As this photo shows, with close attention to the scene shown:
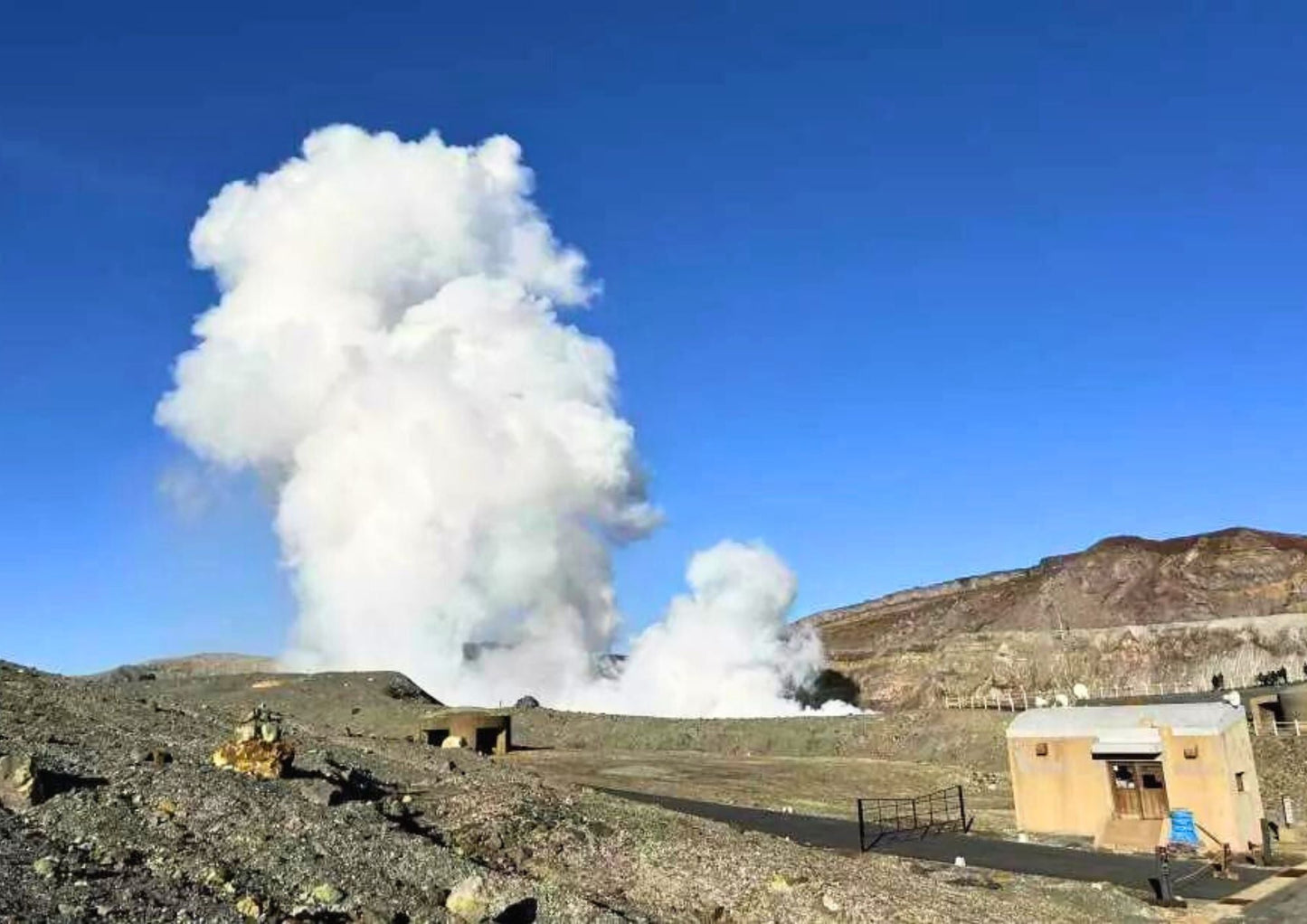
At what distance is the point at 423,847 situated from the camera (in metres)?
16.4

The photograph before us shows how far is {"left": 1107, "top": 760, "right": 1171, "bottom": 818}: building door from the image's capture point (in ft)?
95.2

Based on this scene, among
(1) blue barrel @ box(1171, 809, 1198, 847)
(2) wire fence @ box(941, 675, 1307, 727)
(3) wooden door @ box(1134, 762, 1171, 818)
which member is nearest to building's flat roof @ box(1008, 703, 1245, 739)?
(3) wooden door @ box(1134, 762, 1171, 818)

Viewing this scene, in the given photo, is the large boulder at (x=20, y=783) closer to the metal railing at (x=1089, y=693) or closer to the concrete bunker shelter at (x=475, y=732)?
the concrete bunker shelter at (x=475, y=732)

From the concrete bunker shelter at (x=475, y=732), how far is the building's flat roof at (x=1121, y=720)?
22982mm

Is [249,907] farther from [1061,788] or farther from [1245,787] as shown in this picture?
[1245,787]

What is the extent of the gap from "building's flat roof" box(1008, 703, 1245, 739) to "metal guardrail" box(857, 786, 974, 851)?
3269 mm

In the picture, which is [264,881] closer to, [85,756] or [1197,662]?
[85,756]

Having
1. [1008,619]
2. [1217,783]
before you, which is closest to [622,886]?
[1217,783]

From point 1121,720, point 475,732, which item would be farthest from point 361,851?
point 475,732

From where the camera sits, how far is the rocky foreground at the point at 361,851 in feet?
42.3

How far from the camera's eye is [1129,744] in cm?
2947

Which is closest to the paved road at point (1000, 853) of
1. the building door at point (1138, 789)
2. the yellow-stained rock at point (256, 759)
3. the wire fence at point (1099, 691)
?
the building door at point (1138, 789)

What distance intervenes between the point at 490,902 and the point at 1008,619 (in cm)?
10967

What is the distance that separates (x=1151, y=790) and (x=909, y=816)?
7.48m
